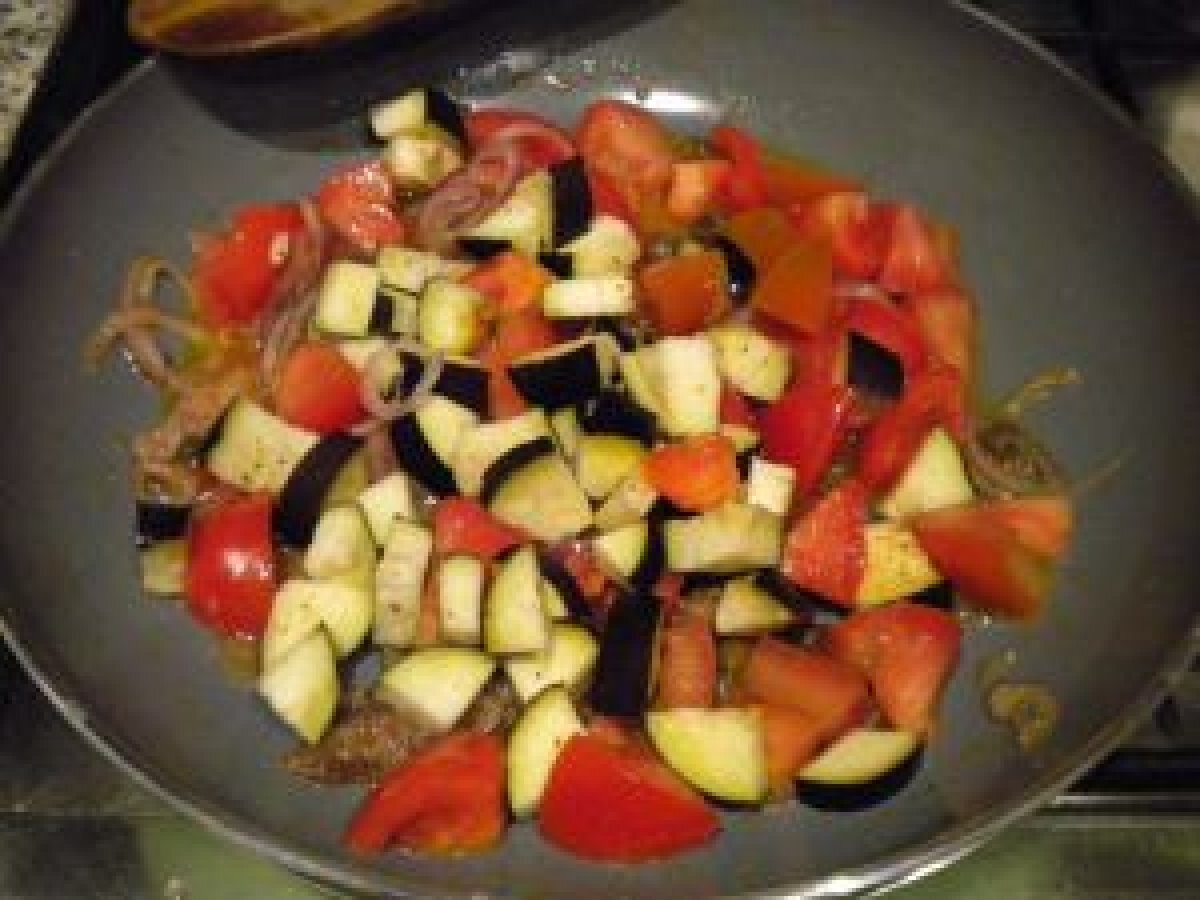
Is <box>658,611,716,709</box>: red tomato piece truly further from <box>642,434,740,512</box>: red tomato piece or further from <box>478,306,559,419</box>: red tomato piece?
<box>478,306,559,419</box>: red tomato piece

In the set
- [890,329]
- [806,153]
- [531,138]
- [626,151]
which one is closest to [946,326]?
[890,329]

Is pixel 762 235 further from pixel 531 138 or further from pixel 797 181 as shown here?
pixel 531 138

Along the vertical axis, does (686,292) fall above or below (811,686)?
above

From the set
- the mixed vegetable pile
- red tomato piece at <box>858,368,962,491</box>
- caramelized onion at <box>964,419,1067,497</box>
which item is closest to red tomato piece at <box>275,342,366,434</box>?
the mixed vegetable pile

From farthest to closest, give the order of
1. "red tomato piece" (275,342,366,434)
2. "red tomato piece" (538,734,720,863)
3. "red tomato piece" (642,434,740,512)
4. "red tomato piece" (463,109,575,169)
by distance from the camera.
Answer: "red tomato piece" (463,109,575,169), "red tomato piece" (275,342,366,434), "red tomato piece" (642,434,740,512), "red tomato piece" (538,734,720,863)

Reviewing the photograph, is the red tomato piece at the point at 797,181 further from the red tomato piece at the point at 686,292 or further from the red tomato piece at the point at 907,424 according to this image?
the red tomato piece at the point at 907,424

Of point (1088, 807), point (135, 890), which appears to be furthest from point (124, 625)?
point (1088, 807)
